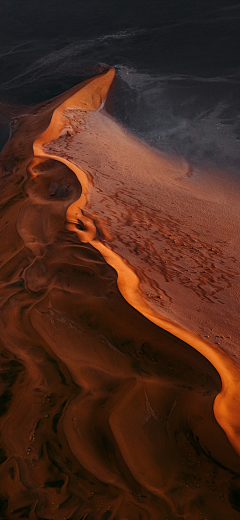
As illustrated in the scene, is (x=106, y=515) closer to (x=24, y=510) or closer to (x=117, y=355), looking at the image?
(x=24, y=510)

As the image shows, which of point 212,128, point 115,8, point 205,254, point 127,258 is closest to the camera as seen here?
point 127,258

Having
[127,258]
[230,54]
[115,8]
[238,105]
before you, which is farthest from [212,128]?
[115,8]

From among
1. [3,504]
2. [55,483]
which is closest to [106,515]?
[55,483]

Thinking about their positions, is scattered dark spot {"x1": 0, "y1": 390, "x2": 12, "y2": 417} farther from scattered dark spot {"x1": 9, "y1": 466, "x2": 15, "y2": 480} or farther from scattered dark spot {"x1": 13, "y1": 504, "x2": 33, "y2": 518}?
scattered dark spot {"x1": 13, "y1": 504, "x2": 33, "y2": 518}

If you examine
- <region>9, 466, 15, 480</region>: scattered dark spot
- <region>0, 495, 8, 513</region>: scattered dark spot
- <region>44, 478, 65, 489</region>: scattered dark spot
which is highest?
<region>44, 478, 65, 489</region>: scattered dark spot

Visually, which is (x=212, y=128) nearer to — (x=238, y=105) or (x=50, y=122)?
(x=238, y=105)

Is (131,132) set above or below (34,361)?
above

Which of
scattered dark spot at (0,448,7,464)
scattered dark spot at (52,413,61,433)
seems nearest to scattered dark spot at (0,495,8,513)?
scattered dark spot at (0,448,7,464)

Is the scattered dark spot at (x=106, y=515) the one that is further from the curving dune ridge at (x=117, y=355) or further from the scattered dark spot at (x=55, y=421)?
the scattered dark spot at (x=55, y=421)

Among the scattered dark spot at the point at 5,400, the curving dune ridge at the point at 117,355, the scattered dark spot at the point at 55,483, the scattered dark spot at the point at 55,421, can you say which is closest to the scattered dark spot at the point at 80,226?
the curving dune ridge at the point at 117,355
